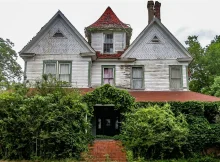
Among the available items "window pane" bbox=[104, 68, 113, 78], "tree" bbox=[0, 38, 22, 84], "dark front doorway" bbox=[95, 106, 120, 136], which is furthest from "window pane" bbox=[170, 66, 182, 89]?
"tree" bbox=[0, 38, 22, 84]

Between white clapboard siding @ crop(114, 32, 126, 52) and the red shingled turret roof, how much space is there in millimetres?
656

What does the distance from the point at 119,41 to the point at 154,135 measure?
10.6 m

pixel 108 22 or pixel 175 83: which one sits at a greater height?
pixel 108 22

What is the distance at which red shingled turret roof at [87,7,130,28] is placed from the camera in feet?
79.2

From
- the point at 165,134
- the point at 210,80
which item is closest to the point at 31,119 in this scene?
the point at 165,134

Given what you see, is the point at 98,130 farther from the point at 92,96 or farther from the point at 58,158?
the point at 58,158

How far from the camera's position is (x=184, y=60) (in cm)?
2253

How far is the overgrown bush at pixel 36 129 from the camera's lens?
583 inches

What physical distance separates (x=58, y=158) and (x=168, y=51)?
12.0 m

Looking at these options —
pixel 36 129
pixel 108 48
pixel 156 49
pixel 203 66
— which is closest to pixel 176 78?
pixel 156 49

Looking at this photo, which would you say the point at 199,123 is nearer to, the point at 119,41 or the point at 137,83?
the point at 137,83

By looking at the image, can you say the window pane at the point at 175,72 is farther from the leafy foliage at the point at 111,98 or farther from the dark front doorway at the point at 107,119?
the leafy foliage at the point at 111,98

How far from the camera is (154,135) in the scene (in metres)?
15.3

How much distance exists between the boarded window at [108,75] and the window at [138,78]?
1.58 metres
